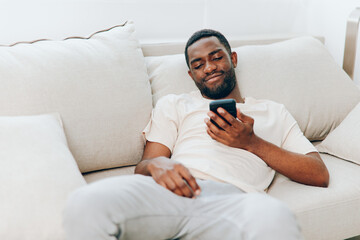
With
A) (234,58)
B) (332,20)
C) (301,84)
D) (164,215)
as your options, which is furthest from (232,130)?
(332,20)

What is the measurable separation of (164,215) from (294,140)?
27.5 inches

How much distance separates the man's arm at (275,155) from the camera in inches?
52.9

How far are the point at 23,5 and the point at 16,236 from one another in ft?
3.87

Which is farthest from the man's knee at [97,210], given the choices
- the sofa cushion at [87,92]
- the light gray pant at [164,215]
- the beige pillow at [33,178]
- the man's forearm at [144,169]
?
the sofa cushion at [87,92]

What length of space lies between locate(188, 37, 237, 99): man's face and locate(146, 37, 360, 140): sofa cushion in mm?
110

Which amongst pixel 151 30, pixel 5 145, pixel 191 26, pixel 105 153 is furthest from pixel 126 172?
pixel 191 26

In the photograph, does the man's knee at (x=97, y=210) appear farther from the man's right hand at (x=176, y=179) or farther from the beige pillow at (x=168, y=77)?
the beige pillow at (x=168, y=77)

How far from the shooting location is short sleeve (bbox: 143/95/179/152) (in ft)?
4.82

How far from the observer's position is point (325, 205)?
A: 136 centimetres

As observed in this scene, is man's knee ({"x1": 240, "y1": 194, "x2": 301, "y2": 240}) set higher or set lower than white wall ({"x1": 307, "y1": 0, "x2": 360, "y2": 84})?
lower

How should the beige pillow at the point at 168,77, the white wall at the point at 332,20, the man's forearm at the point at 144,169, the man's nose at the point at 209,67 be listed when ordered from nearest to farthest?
the man's forearm at the point at 144,169 → the man's nose at the point at 209,67 → the beige pillow at the point at 168,77 → the white wall at the point at 332,20

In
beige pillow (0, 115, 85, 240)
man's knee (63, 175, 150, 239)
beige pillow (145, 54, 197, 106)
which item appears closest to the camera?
man's knee (63, 175, 150, 239)

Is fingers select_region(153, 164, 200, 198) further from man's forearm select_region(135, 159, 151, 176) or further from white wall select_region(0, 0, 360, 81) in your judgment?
white wall select_region(0, 0, 360, 81)

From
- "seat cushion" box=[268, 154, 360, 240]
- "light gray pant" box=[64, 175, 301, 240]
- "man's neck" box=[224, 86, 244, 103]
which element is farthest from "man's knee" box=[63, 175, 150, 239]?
"man's neck" box=[224, 86, 244, 103]
